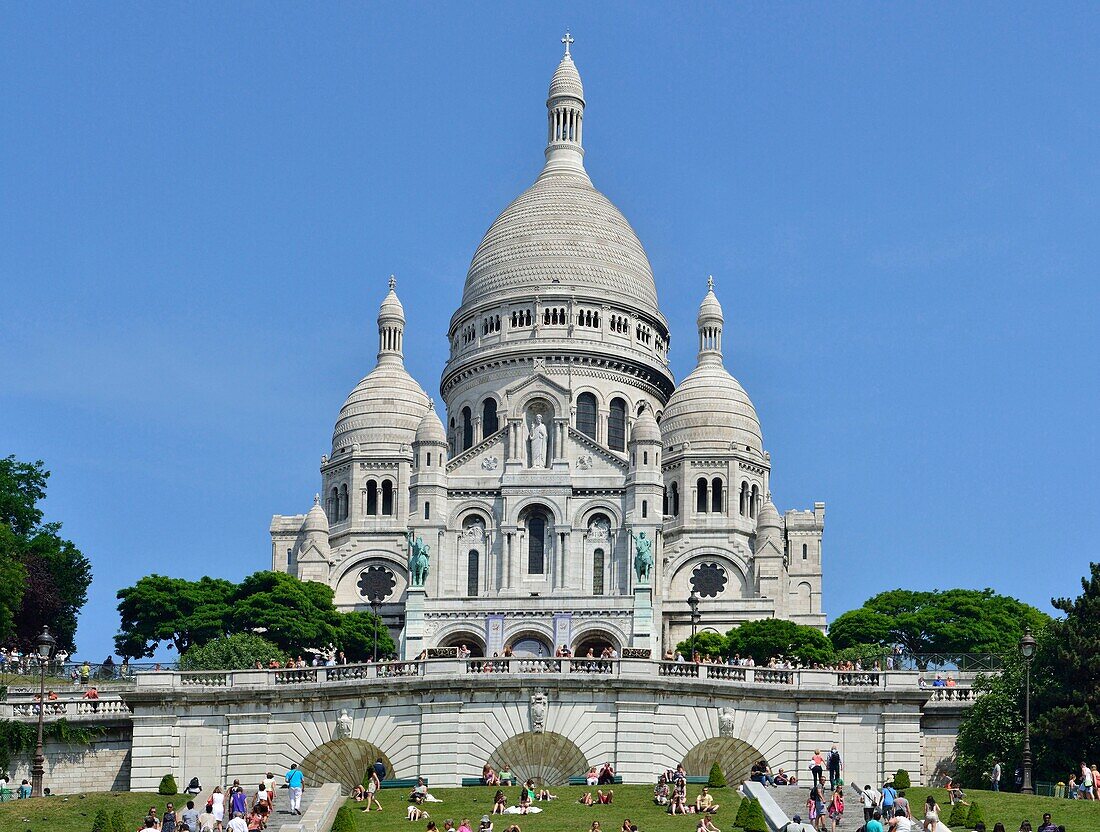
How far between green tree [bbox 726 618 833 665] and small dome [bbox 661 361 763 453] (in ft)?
75.0

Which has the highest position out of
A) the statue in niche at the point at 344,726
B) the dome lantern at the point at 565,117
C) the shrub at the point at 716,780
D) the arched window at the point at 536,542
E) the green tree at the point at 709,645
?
the dome lantern at the point at 565,117

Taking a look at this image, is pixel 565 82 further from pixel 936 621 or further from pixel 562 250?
pixel 936 621

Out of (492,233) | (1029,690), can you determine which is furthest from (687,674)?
(492,233)

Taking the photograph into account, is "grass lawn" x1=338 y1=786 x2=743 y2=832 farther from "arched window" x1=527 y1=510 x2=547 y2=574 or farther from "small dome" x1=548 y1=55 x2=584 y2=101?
"small dome" x1=548 y1=55 x2=584 y2=101

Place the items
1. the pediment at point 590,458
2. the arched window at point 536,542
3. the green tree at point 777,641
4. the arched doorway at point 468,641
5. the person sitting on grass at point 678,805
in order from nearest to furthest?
the person sitting on grass at point 678,805 < the green tree at point 777,641 < the arched doorway at point 468,641 < the arched window at point 536,542 < the pediment at point 590,458

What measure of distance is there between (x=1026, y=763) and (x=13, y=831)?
22901 mm

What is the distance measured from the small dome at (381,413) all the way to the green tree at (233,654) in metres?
41.7

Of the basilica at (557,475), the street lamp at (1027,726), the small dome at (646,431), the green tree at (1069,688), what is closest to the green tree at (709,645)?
the basilica at (557,475)

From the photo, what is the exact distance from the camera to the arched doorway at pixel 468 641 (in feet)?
360

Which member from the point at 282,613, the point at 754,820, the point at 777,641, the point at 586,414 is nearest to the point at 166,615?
the point at 282,613

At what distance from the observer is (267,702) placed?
59.1 m

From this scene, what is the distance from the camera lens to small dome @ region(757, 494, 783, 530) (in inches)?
4840

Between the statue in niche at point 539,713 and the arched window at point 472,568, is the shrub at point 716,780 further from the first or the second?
the arched window at point 472,568

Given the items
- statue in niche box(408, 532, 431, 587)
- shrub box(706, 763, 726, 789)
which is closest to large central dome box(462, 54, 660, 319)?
statue in niche box(408, 532, 431, 587)
